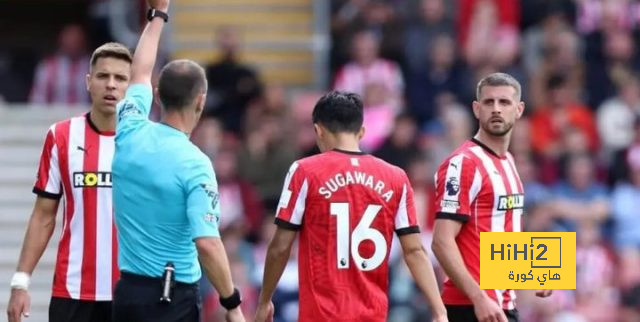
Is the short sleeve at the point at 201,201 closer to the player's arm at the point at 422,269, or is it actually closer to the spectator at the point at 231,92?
the player's arm at the point at 422,269

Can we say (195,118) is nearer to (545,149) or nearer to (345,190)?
(345,190)

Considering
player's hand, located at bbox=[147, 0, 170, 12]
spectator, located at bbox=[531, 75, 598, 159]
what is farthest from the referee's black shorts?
spectator, located at bbox=[531, 75, 598, 159]

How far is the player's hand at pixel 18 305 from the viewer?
10.1 meters

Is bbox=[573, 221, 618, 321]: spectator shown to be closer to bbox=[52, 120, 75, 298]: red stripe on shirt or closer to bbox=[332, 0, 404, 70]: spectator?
bbox=[332, 0, 404, 70]: spectator

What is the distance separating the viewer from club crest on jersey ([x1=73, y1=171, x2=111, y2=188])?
10.4m

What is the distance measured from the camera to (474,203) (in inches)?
413

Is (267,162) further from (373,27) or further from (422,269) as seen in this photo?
(422,269)

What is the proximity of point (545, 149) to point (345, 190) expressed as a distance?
8.28m

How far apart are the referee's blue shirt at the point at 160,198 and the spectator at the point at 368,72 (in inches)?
352

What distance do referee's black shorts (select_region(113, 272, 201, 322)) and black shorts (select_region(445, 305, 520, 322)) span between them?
1902 mm

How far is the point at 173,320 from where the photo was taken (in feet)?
30.5

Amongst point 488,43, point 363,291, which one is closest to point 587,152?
Answer: point 488,43

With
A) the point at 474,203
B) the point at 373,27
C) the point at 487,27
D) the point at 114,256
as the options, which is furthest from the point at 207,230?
the point at 487,27

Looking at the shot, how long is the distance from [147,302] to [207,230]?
1.85 ft
